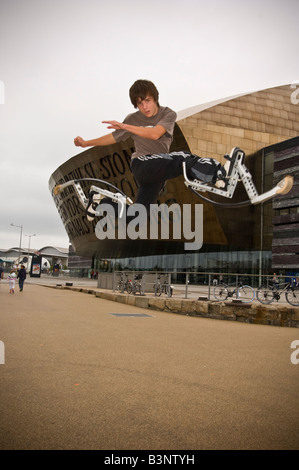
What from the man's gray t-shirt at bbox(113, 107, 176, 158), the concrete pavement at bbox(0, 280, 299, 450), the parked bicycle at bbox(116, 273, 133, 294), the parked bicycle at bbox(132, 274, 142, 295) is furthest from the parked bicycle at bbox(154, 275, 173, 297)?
the man's gray t-shirt at bbox(113, 107, 176, 158)

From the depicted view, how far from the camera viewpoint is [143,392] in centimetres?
413

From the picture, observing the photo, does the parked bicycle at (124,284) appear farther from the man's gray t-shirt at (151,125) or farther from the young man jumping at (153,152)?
the man's gray t-shirt at (151,125)

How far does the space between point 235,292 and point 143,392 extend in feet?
34.2

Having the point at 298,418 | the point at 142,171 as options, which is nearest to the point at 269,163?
the point at 142,171

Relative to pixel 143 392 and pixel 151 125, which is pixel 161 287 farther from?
pixel 151 125

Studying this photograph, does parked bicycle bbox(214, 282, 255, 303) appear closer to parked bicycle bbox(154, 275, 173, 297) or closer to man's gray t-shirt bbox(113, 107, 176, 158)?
parked bicycle bbox(154, 275, 173, 297)

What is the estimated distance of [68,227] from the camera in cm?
4941

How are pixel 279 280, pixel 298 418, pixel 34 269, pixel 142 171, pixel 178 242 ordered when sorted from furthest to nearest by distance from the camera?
1. pixel 34 269
2. pixel 178 242
3. pixel 142 171
4. pixel 279 280
5. pixel 298 418

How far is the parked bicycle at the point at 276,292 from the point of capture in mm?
12836

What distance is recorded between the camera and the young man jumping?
2481cm

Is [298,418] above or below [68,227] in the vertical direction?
A: below
